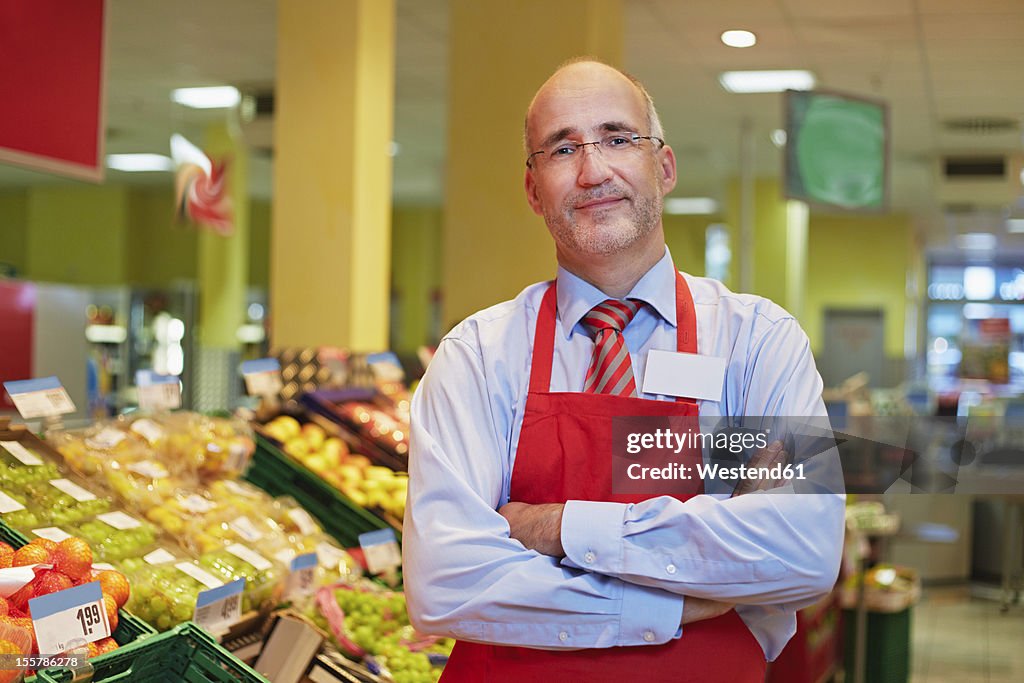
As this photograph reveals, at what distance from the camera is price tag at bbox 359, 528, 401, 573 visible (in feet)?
9.73

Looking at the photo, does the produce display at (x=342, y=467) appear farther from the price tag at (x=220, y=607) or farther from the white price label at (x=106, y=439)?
the price tag at (x=220, y=607)

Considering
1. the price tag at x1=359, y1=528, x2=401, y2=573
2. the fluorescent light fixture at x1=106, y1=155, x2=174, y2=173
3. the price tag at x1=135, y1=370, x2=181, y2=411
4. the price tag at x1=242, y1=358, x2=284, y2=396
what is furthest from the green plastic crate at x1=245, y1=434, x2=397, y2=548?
the fluorescent light fixture at x1=106, y1=155, x2=174, y2=173

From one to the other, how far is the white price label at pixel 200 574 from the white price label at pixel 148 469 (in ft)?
1.57

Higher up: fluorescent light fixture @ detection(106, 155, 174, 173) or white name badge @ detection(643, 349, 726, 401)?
fluorescent light fixture @ detection(106, 155, 174, 173)

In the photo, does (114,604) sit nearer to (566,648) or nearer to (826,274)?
(566,648)

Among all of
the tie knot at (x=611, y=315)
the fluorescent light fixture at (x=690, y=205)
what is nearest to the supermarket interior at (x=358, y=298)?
the tie knot at (x=611, y=315)

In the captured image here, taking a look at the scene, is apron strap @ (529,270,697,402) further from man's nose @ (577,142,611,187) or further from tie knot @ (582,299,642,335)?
man's nose @ (577,142,611,187)

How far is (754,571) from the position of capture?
4.94ft

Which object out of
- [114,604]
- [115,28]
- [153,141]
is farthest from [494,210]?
[153,141]

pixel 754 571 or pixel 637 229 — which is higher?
pixel 637 229

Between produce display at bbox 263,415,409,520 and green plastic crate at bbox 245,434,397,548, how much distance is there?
37 millimetres

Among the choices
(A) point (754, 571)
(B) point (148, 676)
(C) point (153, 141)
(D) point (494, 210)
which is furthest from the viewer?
(C) point (153, 141)

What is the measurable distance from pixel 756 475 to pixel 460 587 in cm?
46

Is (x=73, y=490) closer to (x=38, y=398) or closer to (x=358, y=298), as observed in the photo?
(x=38, y=398)
